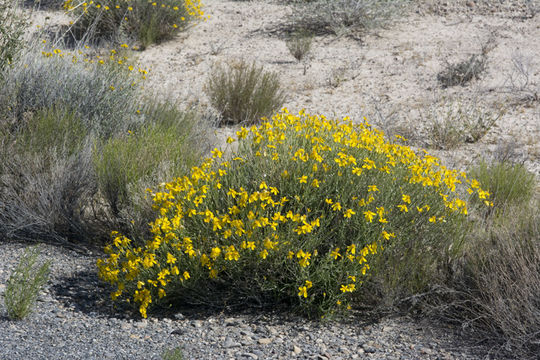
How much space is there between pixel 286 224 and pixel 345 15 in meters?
7.86

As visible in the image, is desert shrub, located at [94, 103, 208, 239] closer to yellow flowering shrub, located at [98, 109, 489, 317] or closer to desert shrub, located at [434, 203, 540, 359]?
yellow flowering shrub, located at [98, 109, 489, 317]

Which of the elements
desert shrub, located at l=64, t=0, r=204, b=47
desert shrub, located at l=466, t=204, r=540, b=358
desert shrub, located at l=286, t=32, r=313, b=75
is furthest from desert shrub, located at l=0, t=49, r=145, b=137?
desert shrub, located at l=64, t=0, r=204, b=47

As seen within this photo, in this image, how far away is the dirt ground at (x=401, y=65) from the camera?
7.99m

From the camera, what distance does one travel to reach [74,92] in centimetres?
639

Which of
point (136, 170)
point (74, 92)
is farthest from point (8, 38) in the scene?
point (136, 170)

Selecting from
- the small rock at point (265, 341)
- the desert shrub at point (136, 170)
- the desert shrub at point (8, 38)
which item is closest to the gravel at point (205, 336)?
the small rock at point (265, 341)

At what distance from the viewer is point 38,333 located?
11.6ft

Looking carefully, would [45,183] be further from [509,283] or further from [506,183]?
[506,183]

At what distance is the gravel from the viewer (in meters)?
3.38

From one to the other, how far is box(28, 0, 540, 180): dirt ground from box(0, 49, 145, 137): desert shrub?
1.18 metres

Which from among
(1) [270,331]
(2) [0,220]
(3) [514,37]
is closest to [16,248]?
(2) [0,220]

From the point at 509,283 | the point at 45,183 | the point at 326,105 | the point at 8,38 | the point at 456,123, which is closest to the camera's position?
the point at 509,283

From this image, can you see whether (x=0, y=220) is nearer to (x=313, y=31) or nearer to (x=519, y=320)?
(x=519, y=320)

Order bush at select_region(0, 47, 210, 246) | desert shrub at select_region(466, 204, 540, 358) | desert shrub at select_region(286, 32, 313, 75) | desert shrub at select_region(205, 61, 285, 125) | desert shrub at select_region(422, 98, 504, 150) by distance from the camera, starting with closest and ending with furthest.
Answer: desert shrub at select_region(466, 204, 540, 358)
bush at select_region(0, 47, 210, 246)
desert shrub at select_region(422, 98, 504, 150)
desert shrub at select_region(205, 61, 285, 125)
desert shrub at select_region(286, 32, 313, 75)
